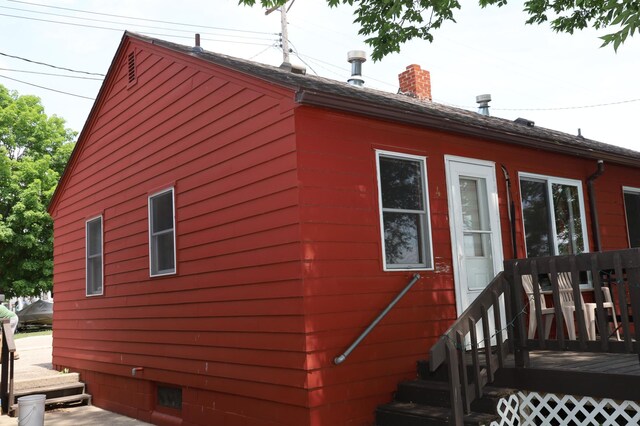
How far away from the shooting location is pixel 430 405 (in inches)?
223

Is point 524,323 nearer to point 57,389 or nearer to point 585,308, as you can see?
Answer: point 585,308

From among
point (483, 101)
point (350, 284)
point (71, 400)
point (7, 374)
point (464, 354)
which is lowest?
point (71, 400)

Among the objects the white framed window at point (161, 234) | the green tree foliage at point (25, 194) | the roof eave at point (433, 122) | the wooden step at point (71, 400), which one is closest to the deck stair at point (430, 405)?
the roof eave at point (433, 122)

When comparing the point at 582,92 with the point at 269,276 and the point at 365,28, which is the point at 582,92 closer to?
the point at 365,28

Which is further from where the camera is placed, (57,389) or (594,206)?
(57,389)

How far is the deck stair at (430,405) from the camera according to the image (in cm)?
520

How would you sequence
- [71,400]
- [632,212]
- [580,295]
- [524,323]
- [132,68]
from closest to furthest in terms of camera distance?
[580,295]
[524,323]
[132,68]
[71,400]
[632,212]

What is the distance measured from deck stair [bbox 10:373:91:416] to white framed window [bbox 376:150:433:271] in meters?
6.43

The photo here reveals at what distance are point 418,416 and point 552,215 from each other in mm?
4168

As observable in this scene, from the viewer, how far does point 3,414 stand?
893cm

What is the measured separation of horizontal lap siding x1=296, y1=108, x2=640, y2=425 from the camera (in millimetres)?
5598

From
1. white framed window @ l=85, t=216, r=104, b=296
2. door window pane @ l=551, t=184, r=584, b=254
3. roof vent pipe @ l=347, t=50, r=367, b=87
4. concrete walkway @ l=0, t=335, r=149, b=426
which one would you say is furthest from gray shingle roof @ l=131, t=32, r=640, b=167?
concrete walkway @ l=0, t=335, r=149, b=426

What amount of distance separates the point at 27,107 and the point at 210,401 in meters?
26.6

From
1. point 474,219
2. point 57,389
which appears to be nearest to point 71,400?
point 57,389
